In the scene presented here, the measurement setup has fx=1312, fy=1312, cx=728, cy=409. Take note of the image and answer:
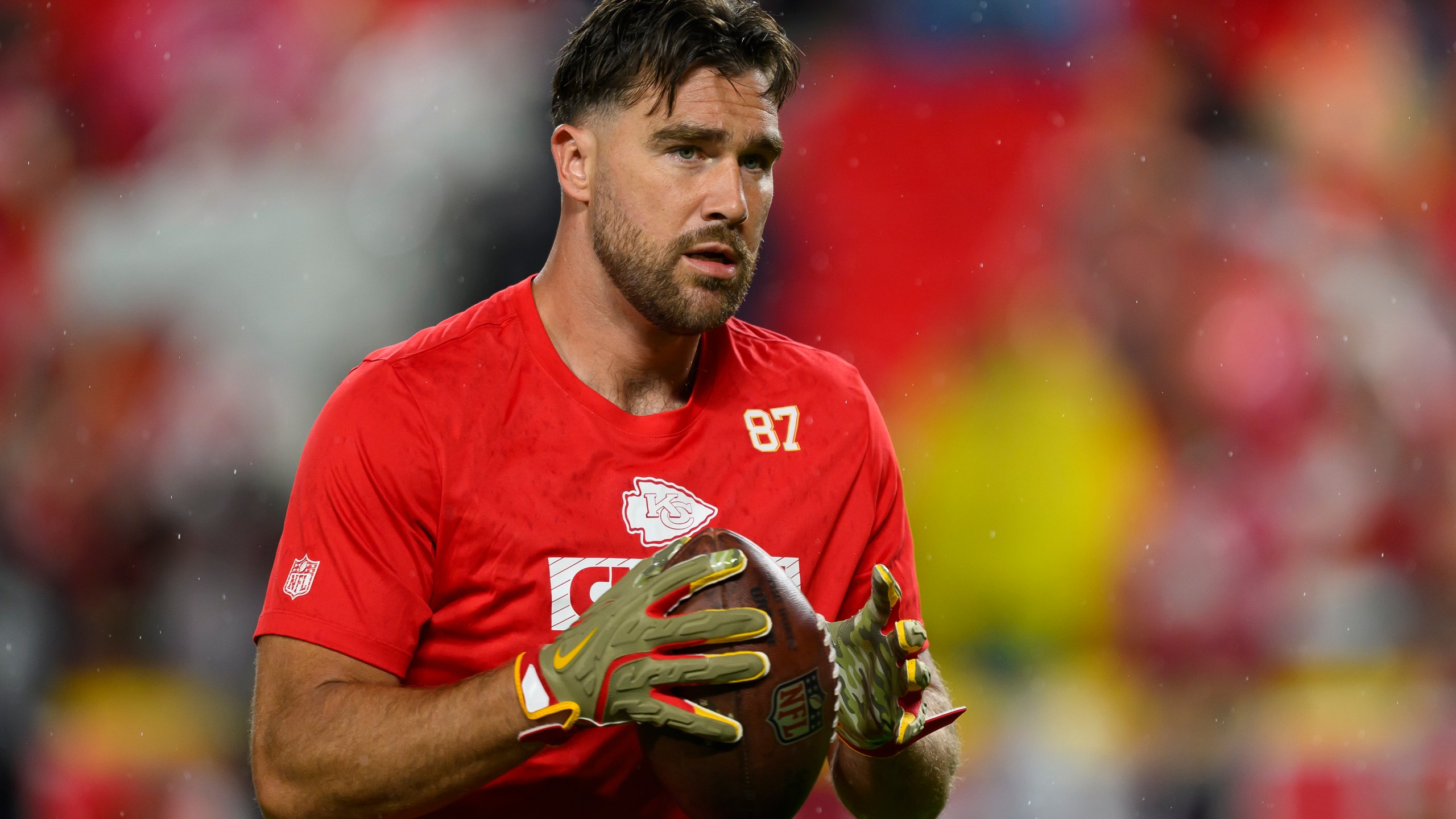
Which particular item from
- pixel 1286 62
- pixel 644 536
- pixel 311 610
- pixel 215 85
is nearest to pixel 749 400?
pixel 644 536

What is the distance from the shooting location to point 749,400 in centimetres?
190

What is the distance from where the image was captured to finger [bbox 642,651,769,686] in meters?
1.34

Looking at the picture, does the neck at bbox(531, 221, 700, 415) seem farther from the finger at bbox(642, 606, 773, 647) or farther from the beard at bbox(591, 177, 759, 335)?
the finger at bbox(642, 606, 773, 647)

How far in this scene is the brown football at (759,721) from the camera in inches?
55.4

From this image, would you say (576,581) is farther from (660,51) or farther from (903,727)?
(660,51)

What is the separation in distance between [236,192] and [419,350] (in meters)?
2.35

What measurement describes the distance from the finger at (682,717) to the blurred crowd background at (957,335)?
2.33 metres

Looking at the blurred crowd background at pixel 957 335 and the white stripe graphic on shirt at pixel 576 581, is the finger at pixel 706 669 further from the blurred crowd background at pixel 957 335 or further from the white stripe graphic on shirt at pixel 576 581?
the blurred crowd background at pixel 957 335

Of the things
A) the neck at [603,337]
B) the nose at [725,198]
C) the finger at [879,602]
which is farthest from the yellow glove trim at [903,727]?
the nose at [725,198]

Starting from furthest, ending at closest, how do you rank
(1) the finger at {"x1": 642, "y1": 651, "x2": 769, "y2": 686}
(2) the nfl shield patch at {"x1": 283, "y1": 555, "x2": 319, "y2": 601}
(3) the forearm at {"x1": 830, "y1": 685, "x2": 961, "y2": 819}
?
1. (3) the forearm at {"x1": 830, "y1": 685, "x2": 961, "y2": 819}
2. (2) the nfl shield patch at {"x1": 283, "y1": 555, "x2": 319, "y2": 601}
3. (1) the finger at {"x1": 642, "y1": 651, "x2": 769, "y2": 686}

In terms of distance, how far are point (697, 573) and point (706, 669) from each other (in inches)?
3.9

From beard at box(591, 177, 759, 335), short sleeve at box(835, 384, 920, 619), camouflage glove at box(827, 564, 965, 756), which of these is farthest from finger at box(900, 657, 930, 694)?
beard at box(591, 177, 759, 335)

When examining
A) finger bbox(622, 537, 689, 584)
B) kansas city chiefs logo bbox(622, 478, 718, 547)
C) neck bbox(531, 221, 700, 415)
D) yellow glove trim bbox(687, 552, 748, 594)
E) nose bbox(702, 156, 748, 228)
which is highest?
nose bbox(702, 156, 748, 228)

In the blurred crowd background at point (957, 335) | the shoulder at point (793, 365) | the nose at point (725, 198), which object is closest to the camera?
the nose at point (725, 198)
